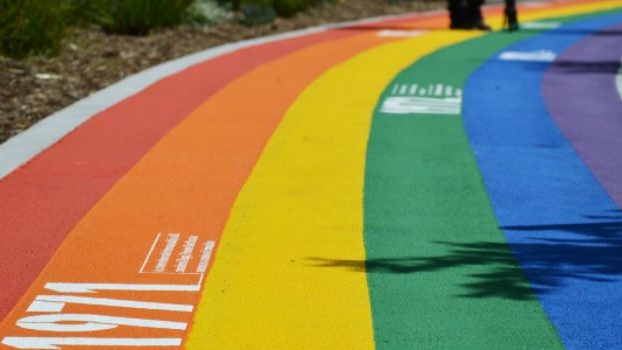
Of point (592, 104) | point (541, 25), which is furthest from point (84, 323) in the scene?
point (541, 25)

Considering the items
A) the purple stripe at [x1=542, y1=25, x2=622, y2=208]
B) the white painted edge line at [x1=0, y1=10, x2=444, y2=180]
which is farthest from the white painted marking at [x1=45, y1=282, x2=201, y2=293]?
the purple stripe at [x1=542, y1=25, x2=622, y2=208]

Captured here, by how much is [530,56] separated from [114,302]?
57.1 ft

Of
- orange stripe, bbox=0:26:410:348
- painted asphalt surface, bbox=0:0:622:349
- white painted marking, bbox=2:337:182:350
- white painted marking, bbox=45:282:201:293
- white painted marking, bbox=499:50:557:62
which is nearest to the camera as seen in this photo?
white painted marking, bbox=2:337:182:350

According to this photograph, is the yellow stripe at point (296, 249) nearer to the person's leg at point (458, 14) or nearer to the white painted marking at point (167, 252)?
the white painted marking at point (167, 252)

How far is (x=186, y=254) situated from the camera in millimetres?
9648

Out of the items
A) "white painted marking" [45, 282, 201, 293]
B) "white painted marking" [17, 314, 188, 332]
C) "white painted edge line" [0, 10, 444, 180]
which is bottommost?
"white painted edge line" [0, 10, 444, 180]

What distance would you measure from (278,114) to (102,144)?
3.17m

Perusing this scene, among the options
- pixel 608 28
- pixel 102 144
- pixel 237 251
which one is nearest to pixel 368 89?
pixel 102 144

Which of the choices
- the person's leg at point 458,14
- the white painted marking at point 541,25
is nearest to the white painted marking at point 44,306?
the person's leg at point 458,14

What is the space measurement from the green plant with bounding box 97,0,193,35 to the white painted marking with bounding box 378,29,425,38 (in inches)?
200

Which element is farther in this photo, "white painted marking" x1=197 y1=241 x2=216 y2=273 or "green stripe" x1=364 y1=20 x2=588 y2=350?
"white painted marking" x1=197 y1=241 x2=216 y2=273

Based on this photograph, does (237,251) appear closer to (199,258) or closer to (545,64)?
(199,258)

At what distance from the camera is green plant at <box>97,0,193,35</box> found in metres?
24.3

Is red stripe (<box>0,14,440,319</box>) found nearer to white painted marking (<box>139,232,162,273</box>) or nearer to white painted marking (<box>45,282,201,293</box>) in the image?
white painted marking (<box>45,282,201,293</box>)
